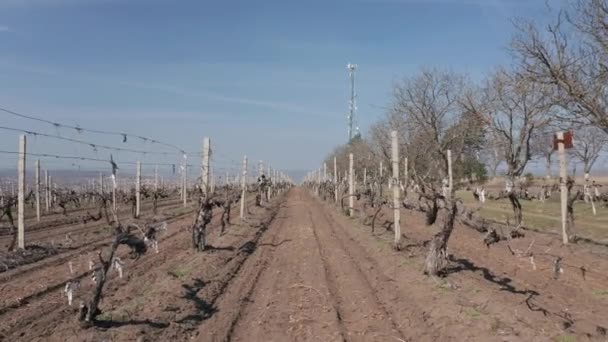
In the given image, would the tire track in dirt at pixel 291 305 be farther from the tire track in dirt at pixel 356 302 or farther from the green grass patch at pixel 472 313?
the green grass patch at pixel 472 313

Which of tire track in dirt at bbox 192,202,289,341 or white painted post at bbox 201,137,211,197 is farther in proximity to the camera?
white painted post at bbox 201,137,211,197

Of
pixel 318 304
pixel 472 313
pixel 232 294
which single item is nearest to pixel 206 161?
pixel 232 294

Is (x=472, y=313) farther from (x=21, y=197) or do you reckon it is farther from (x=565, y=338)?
(x=21, y=197)

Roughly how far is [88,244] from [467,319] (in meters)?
14.1

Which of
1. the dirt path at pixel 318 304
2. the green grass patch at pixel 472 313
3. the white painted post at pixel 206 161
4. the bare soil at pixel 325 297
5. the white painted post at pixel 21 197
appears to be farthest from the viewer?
the white painted post at pixel 206 161

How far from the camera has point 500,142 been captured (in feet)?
83.1

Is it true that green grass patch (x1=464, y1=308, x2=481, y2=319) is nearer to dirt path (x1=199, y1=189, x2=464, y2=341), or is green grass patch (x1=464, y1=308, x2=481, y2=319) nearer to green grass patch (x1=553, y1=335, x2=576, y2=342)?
dirt path (x1=199, y1=189, x2=464, y2=341)

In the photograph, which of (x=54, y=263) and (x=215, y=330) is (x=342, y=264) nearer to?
(x=215, y=330)

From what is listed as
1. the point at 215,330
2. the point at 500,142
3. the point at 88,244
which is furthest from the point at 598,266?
the point at 88,244

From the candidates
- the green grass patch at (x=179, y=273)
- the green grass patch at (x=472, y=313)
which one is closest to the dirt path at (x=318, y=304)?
the green grass patch at (x=472, y=313)

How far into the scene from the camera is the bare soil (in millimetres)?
8086

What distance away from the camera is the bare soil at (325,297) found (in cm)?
809

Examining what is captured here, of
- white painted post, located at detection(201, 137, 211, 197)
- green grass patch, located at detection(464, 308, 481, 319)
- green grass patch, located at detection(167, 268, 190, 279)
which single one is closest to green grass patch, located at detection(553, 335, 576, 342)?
green grass patch, located at detection(464, 308, 481, 319)

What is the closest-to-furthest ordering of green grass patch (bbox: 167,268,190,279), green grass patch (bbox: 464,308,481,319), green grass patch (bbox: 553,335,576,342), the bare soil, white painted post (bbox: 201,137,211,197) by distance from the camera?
green grass patch (bbox: 553,335,576,342)
the bare soil
green grass patch (bbox: 464,308,481,319)
green grass patch (bbox: 167,268,190,279)
white painted post (bbox: 201,137,211,197)
